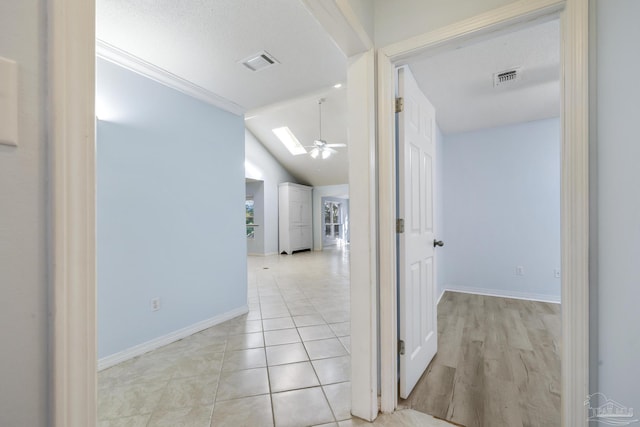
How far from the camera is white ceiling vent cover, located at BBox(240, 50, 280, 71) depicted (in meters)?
2.07

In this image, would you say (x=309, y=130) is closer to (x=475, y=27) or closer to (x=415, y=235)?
(x=415, y=235)

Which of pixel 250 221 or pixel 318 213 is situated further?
pixel 318 213

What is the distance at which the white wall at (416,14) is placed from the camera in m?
1.30

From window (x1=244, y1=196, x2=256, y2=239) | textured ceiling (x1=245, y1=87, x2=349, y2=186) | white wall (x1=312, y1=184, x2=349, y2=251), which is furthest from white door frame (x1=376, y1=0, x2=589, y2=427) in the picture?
white wall (x1=312, y1=184, x2=349, y2=251)

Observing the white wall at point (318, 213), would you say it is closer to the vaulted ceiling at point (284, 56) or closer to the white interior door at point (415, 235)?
the vaulted ceiling at point (284, 56)

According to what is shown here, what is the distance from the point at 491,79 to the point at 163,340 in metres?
3.74

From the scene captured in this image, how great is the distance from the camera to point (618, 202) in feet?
A: 3.09

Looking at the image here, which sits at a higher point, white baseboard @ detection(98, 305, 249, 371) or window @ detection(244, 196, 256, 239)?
window @ detection(244, 196, 256, 239)

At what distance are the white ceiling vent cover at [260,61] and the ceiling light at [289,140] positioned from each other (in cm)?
429

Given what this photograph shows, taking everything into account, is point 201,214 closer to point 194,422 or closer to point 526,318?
point 194,422

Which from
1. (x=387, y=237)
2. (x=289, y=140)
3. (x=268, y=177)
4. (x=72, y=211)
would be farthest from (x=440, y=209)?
(x=268, y=177)

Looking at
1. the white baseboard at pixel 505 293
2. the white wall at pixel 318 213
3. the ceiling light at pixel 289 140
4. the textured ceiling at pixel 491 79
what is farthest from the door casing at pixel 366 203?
the white wall at pixel 318 213

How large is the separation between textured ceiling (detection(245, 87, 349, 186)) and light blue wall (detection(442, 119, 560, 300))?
2239 millimetres

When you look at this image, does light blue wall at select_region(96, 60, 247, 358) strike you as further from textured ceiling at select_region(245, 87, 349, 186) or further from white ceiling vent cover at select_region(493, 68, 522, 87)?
white ceiling vent cover at select_region(493, 68, 522, 87)
